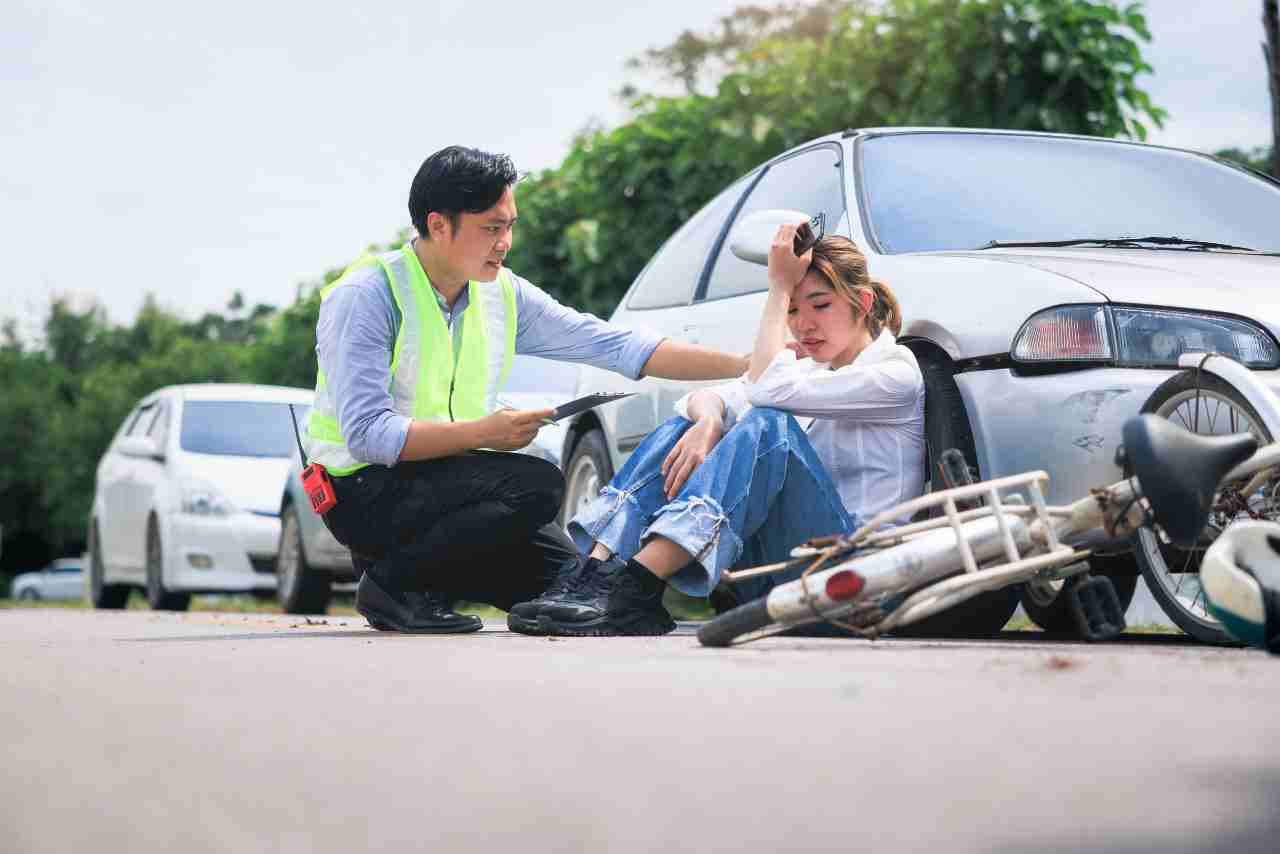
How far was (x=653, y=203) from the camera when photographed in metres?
14.5

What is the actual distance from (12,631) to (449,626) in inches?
108

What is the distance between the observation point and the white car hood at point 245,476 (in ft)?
41.4

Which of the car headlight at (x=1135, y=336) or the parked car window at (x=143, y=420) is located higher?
the car headlight at (x=1135, y=336)

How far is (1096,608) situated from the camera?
430cm

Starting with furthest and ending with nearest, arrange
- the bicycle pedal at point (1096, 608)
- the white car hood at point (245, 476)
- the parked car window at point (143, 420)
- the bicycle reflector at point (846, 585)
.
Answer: the parked car window at point (143, 420) → the white car hood at point (245, 476) → the bicycle pedal at point (1096, 608) → the bicycle reflector at point (846, 585)

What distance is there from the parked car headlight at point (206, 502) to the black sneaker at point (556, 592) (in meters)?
7.34

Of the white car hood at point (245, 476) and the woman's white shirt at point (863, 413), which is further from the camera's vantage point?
the white car hood at point (245, 476)

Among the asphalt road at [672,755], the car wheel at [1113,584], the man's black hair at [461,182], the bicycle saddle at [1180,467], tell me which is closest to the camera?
the asphalt road at [672,755]

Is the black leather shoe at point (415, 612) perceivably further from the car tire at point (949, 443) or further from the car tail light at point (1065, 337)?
the car tail light at point (1065, 337)

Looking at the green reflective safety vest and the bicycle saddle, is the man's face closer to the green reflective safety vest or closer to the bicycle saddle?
the green reflective safety vest

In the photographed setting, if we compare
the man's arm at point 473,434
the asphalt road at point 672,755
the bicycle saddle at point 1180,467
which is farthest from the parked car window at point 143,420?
the bicycle saddle at point 1180,467

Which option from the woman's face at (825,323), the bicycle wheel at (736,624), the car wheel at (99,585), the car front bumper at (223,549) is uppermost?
the woman's face at (825,323)

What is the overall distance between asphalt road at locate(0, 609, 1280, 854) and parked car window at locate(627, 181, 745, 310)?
9.40 feet

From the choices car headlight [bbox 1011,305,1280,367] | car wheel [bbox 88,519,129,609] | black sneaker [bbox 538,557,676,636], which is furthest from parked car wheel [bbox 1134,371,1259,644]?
car wheel [bbox 88,519,129,609]
